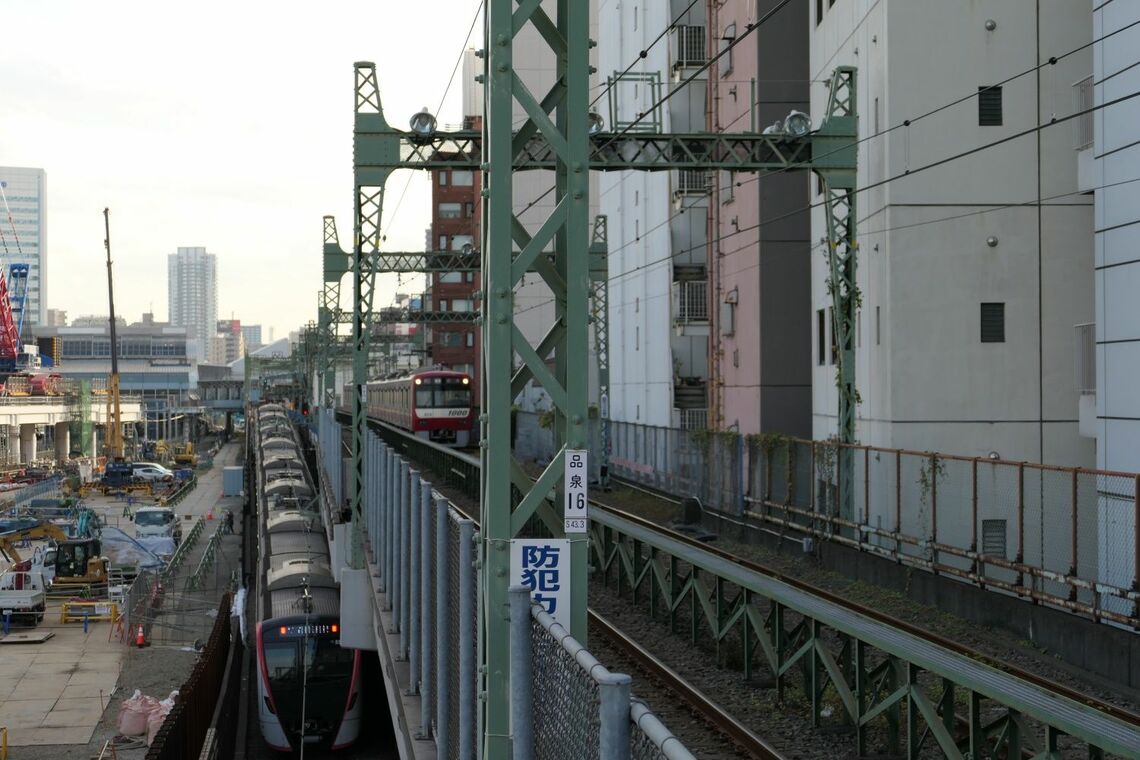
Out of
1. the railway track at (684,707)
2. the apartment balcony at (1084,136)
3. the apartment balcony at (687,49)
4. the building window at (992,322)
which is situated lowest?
the railway track at (684,707)

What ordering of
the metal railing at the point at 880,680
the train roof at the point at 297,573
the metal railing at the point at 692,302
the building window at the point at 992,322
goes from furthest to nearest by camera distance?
1. the metal railing at the point at 692,302
2. the train roof at the point at 297,573
3. the building window at the point at 992,322
4. the metal railing at the point at 880,680

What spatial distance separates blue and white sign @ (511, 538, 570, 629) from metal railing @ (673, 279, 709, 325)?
31.0m

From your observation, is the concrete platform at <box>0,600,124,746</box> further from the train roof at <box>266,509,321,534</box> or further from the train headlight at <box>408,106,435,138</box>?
the train headlight at <box>408,106,435,138</box>

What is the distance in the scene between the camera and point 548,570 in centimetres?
714

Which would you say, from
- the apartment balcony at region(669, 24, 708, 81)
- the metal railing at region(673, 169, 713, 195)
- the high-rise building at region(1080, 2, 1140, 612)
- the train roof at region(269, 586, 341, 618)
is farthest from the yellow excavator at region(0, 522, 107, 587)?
the high-rise building at region(1080, 2, 1140, 612)

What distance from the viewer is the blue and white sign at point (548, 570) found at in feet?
23.3

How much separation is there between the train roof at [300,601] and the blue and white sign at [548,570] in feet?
51.2

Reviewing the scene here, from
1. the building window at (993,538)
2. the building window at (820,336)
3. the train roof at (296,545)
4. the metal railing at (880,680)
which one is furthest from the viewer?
the train roof at (296,545)

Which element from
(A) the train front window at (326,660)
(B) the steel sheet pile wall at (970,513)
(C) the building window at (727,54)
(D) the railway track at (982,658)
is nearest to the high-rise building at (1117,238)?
(B) the steel sheet pile wall at (970,513)

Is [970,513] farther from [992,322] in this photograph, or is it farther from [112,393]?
[112,393]

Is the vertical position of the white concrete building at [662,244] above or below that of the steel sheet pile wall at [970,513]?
above

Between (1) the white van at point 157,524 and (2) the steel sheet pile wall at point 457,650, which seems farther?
(1) the white van at point 157,524

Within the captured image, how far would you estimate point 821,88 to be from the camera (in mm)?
26172

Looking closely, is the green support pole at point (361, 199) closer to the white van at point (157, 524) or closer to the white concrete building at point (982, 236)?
the white concrete building at point (982, 236)
